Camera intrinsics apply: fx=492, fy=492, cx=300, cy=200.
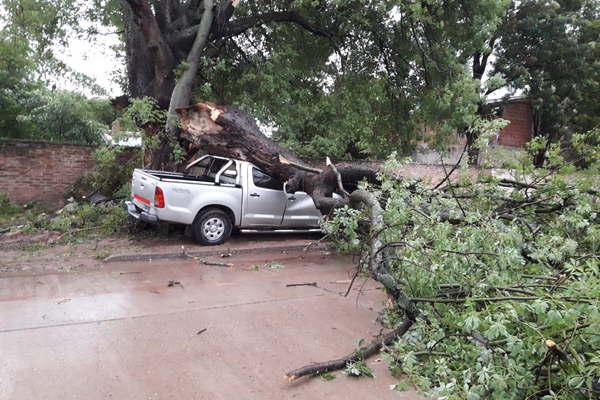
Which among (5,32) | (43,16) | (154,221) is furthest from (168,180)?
(5,32)

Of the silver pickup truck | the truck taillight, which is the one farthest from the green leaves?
the truck taillight

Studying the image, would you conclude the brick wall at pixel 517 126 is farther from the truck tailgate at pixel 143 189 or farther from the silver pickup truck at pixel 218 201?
the truck tailgate at pixel 143 189

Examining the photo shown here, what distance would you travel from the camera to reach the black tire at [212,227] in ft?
30.4

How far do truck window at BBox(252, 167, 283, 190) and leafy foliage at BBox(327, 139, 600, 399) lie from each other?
3.68 m

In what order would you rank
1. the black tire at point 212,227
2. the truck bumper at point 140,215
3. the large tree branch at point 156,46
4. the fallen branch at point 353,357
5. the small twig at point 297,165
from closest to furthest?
the fallen branch at point 353,357 < the truck bumper at point 140,215 < the black tire at point 212,227 < the small twig at point 297,165 < the large tree branch at point 156,46

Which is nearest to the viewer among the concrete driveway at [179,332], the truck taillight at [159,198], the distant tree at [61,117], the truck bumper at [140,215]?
the concrete driveway at [179,332]

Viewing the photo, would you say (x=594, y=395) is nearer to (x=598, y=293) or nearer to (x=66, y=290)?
(x=598, y=293)

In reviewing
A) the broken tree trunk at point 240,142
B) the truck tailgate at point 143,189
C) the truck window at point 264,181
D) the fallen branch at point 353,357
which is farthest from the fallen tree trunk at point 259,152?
the fallen branch at point 353,357

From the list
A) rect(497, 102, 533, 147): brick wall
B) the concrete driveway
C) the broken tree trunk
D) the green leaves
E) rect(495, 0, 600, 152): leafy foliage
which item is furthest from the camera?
rect(497, 102, 533, 147): brick wall

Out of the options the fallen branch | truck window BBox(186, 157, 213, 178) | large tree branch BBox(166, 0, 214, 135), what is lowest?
the fallen branch

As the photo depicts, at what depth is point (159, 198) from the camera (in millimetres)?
8766

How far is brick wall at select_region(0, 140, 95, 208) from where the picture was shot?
40.4ft

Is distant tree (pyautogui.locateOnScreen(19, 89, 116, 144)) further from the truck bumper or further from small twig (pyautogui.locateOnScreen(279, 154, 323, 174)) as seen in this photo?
small twig (pyautogui.locateOnScreen(279, 154, 323, 174))

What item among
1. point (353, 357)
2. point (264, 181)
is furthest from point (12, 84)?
point (353, 357)
